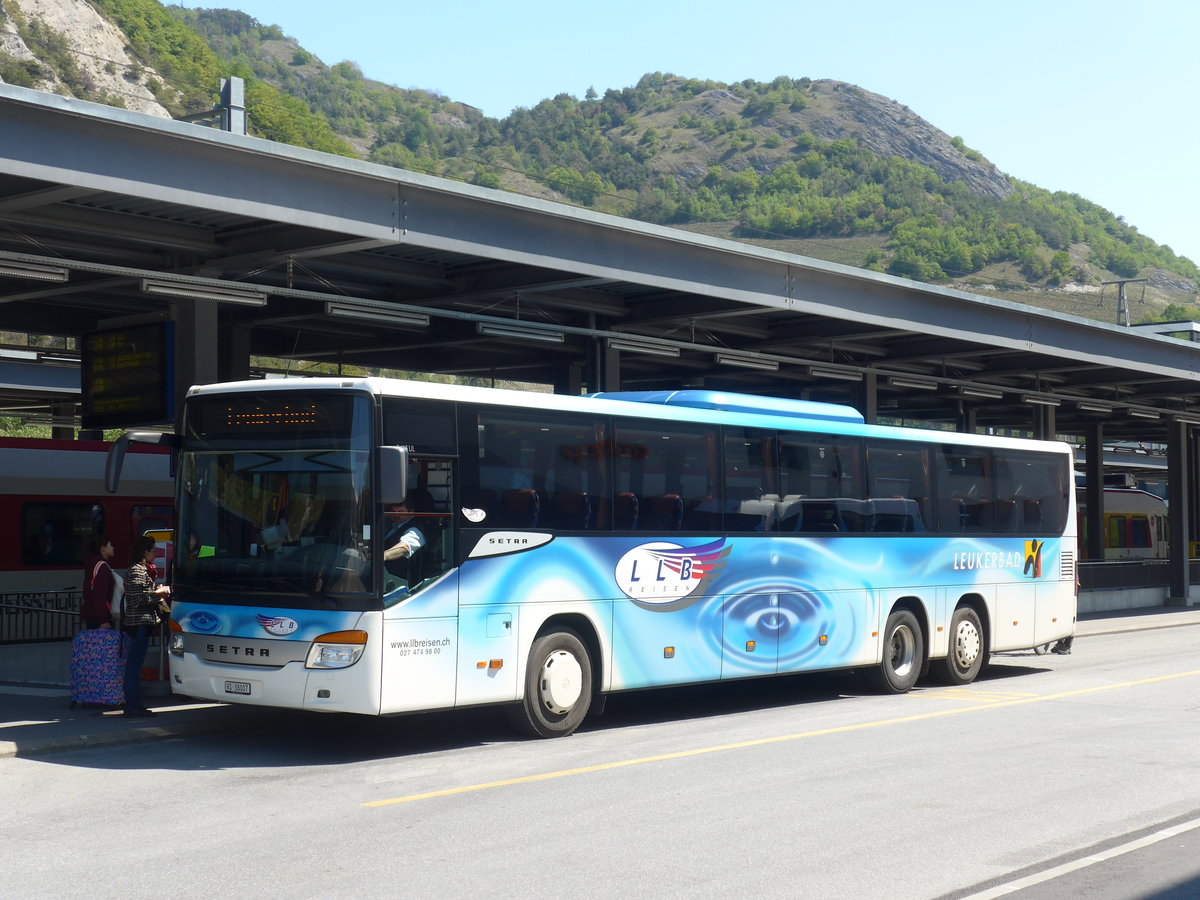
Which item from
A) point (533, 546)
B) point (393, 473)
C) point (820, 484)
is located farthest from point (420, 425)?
point (820, 484)

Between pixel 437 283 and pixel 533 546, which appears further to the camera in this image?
pixel 437 283

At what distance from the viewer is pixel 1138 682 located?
17.5m

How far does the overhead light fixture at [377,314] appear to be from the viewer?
1630cm

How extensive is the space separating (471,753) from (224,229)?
7806mm

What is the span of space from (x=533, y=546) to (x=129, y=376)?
27.2 ft

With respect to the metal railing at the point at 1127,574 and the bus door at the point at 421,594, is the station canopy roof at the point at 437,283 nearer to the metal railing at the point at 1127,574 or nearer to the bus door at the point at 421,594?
the bus door at the point at 421,594

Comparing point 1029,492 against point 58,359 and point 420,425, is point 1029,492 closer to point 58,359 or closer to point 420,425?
point 420,425

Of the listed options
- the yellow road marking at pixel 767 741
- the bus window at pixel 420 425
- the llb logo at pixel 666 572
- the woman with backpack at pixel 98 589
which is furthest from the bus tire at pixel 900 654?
the woman with backpack at pixel 98 589

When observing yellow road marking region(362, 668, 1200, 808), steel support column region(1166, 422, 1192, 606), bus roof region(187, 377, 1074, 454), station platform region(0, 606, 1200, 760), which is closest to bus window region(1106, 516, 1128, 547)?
steel support column region(1166, 422, 1192, 606)

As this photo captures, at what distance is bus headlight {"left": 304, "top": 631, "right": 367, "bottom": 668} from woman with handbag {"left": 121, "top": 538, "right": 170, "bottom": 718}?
3207 mm

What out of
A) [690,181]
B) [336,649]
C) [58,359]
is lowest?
[336,649]

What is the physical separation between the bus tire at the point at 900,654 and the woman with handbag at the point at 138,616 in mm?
8810

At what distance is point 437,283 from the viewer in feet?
64.0

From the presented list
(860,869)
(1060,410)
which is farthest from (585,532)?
(1060,410)
